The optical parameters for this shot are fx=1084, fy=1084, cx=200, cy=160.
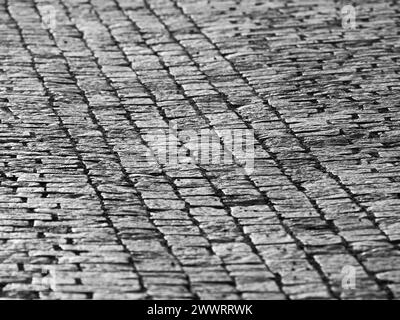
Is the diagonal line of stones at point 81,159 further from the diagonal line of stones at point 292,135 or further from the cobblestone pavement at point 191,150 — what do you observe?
the diagonal line of stones at point 292,135

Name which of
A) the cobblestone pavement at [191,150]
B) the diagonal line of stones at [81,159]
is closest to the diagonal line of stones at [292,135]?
the cobblestone pavement at [191,150]

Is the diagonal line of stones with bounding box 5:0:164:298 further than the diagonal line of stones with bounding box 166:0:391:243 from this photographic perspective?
No

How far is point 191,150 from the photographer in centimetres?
855

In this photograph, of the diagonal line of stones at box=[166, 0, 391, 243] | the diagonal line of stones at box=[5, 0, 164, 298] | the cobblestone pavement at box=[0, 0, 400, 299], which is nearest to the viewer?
the cobblestone pavement at box=[0, 0, 400, 299]

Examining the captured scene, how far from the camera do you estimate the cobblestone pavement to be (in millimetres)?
6355

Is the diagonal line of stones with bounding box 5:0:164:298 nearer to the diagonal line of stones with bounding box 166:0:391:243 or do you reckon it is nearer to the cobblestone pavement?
the cobblestone pavement

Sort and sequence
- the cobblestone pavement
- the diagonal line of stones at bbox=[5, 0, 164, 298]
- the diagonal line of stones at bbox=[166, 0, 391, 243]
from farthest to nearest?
the diagonal line of stones at bbox=[166, 0, 391, 243]
the diagonal line of stones at bbox=[5, 0, 164, 298]
the cobblestone pavement

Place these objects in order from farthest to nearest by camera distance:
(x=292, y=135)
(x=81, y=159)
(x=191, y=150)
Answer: (x=292, y=135) < (x=191, y=150) < (x=81, y=159)

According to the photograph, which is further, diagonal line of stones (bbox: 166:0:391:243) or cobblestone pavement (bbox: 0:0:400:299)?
diagonal line of stones (bbox: 166:0:391:243)

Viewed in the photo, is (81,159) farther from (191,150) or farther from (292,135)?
(292,135)

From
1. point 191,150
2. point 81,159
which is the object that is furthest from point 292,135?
point 81,159

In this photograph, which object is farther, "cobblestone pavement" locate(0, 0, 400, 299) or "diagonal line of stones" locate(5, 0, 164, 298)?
"diagonal line of stones" locate(5, 0, 164, 298)

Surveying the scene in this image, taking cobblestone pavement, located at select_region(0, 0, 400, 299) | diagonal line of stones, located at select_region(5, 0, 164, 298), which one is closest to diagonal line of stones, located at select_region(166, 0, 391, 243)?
cobblestone pavement, located at select_region(0, 0, 400, 299)

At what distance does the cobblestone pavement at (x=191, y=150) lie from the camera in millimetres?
6355
